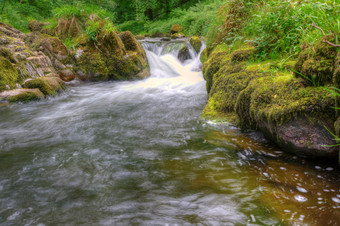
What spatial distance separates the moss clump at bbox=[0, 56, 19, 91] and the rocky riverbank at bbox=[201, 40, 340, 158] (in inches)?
239

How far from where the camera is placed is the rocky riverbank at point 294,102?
224 cm

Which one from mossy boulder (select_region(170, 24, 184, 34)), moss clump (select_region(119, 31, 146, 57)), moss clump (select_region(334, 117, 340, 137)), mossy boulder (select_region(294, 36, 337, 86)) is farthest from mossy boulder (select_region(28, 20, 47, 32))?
moss clump (select_region(334, 117, 340, 137))

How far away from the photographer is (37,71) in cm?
725

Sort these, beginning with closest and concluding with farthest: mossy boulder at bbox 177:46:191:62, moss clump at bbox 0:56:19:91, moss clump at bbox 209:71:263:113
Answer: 1. moss clump at bbox 209:71:263:113
2. moss clump at bbox 0:56:19:91
3. mossy boulder at bbox 177:46:191:62

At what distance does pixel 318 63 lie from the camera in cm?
233

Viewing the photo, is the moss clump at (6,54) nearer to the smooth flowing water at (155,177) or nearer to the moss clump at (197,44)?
the smooth flowing water at (155,177)

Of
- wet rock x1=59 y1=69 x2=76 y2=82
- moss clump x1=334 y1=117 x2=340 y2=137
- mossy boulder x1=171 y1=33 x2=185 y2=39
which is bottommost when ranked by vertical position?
moss clump x1=334 y1=117 x2=340 y2=137

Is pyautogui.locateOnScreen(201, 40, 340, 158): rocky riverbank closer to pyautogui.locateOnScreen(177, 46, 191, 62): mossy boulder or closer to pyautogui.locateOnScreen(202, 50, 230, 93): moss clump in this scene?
pyautogui.locateOnScreen(202, 50, 230, 93): moss clump

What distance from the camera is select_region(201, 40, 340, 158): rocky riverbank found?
2.24 metres

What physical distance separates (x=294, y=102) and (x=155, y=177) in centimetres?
178

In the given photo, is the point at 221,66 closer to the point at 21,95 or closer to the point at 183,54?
the point at 21,95

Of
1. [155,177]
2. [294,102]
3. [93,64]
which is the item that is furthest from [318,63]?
[93,64]

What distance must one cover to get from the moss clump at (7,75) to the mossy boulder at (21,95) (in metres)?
0.22

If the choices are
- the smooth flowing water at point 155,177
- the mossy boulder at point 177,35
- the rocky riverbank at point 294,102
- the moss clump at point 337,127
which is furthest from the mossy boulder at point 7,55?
the mossy boulder at point 177,35
